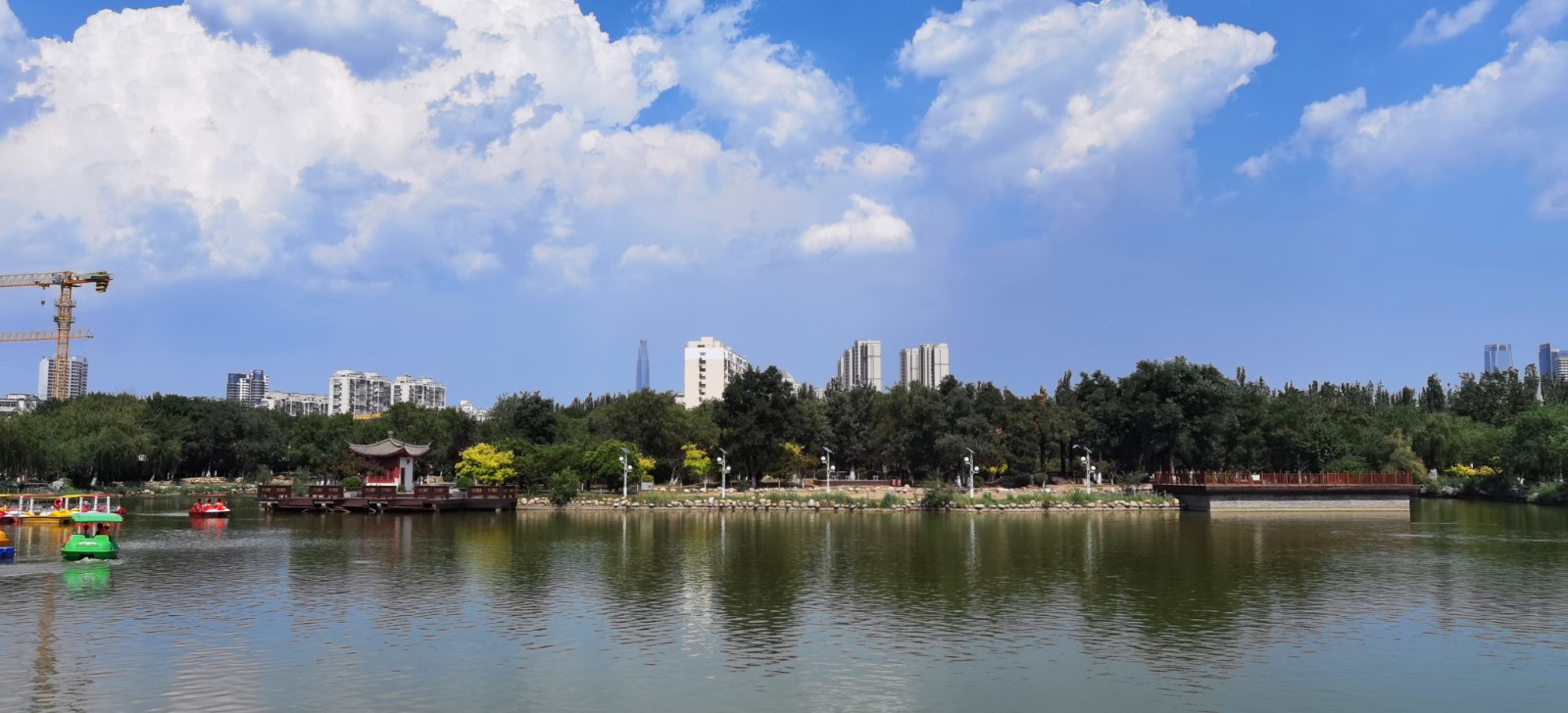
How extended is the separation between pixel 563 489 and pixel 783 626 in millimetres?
54020

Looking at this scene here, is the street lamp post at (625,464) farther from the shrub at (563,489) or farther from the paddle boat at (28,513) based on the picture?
the paddle boat at (28,513)

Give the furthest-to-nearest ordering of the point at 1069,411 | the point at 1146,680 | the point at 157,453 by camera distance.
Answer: the point at 157,453
the point at 1069,411
the point at 1146,680

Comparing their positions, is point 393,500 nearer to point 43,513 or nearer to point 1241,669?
point 43,513

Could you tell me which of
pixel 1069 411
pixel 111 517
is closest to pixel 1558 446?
pixel 1069 411

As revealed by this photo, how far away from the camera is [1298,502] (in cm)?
7744

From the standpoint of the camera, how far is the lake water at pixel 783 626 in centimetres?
1905

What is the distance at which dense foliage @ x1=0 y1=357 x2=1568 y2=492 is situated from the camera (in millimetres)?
85938

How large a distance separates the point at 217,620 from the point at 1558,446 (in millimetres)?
89942

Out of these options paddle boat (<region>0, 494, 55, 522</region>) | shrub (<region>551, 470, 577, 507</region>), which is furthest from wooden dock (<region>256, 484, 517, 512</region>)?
paddle boat (<region>0, 494, 55, 522</region>)

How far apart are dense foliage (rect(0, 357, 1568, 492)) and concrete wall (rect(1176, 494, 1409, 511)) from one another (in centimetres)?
1038

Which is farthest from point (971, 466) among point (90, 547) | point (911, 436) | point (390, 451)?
point (90, 547)

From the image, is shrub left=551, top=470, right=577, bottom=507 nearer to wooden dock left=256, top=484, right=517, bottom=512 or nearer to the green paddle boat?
wooden dock left=256, top=484, right=517, bottom=512

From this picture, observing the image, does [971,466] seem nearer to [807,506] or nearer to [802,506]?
[807,506]

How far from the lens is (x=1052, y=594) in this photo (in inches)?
1225
